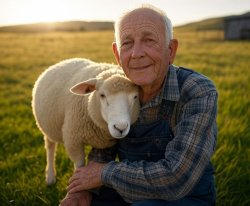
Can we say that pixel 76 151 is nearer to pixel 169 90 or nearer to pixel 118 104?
pixel 118 104

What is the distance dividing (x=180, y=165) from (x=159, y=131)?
0.36 meters

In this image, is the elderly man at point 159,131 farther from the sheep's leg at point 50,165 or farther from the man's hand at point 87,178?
the sheep's leg at point 50,165

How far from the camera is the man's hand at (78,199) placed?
7.91 feet

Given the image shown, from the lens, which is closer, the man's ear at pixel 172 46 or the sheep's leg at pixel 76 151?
the man's ear at pixel 172 46

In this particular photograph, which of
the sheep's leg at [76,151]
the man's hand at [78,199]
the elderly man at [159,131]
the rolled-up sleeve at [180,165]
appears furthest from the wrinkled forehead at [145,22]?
the man's hand at [78,199]

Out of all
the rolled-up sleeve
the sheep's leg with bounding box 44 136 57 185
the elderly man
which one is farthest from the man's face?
the sheep's leg with bounding box 44 136 57 185

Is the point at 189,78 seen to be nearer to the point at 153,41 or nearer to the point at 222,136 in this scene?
the point at 153,41

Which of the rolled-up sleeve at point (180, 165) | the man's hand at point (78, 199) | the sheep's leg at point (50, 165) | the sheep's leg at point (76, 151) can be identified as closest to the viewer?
the rolled-up sleeve at point (180, 165)

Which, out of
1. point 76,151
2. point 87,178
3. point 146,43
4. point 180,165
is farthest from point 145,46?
point 76,151

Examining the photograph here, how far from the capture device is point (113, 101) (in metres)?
→ 2.36

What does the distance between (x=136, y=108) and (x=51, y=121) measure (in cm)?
100

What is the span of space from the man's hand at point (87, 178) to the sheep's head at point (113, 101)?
255 mm

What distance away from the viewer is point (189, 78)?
7.50 ft

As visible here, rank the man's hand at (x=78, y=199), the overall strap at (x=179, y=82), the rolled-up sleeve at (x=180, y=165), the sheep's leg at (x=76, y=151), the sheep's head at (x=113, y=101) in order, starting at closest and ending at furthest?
the rolled-up sleeve at (x=180, y=165) → the sheep's head at (x=113, y=101) → the overall strap at (x=179, y=82) → the man's hand at (x=78, y=199) → the sheep's leg at (x=76, y=151)
